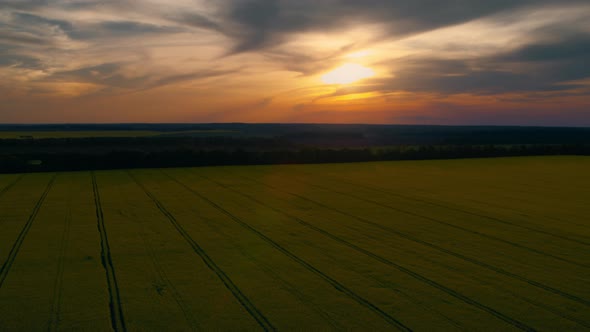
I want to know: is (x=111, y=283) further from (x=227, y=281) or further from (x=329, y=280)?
(x=329, y=280)

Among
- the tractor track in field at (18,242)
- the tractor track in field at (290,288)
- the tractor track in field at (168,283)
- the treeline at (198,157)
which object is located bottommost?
the tractor track in field at (18,242)

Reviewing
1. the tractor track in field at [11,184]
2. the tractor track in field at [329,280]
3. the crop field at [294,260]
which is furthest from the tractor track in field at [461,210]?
the tractor track in field at [11,184]

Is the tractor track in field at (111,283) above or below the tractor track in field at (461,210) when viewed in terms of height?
below

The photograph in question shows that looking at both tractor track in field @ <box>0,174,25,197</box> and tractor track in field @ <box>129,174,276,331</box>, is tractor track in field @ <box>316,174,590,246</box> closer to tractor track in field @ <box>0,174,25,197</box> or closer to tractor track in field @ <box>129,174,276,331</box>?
tractor track in field @ <box>129,174,276,331</box>

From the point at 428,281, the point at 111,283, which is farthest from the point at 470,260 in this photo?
the point at 111,283

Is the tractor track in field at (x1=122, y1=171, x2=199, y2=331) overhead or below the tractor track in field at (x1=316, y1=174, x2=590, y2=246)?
below

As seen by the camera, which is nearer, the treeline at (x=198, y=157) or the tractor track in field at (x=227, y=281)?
the tractor track in field at (x=227, y=281)

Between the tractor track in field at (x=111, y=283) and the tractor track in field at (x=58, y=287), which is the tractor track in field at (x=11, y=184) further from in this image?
the tractor track in field at (x=58, y=287)

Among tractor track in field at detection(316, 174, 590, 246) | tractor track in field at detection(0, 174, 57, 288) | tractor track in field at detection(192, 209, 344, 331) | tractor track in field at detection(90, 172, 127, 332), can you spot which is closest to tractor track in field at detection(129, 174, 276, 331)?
tractor track in field at detection(192, 209, 344, 331)
